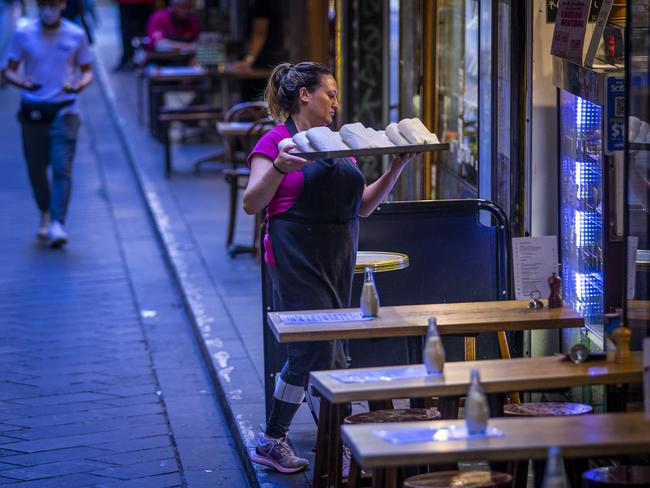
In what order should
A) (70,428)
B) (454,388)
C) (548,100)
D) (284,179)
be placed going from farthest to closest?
1. (70,428)
2. (548,100)
3. (284,179)
4. (454,388)

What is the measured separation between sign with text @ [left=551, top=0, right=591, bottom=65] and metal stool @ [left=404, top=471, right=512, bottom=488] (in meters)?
2.39

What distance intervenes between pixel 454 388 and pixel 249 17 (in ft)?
44.9

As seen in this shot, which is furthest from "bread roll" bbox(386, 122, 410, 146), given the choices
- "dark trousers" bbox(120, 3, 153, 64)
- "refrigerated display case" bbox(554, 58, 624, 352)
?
"dark trousers" bbox(120, 3, 153, 64)

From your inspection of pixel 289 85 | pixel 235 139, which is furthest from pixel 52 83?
pixel 289 85

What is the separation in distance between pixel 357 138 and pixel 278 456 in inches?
60.6

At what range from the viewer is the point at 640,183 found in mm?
4422

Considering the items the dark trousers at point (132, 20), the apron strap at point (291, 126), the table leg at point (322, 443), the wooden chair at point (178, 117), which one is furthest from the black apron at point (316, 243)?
the dark trousers at point (132, 20)

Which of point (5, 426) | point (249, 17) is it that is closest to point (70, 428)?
point (5, 426)

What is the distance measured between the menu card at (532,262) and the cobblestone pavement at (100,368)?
63.3 inches

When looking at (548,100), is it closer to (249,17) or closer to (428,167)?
(428,167)

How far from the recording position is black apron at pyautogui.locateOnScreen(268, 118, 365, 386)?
554 centimetres

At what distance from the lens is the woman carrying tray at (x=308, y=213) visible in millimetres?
5527

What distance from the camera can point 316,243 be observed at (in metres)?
5.57

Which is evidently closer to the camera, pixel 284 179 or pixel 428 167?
pixel 284 179
